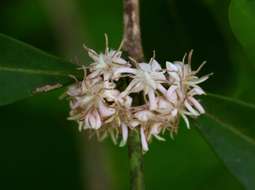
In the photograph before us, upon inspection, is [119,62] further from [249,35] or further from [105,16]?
[105,16]

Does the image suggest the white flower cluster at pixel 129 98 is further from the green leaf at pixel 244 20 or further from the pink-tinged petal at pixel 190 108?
the green leaf at pixel 244 20

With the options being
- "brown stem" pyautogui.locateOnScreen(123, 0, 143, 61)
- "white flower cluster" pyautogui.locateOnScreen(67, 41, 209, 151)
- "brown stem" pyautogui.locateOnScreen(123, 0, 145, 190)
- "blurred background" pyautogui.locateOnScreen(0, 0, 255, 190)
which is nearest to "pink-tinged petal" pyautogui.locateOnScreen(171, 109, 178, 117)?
"white flower cluster" pyautogui.locateOnScreen(67, 41, 209, 151)

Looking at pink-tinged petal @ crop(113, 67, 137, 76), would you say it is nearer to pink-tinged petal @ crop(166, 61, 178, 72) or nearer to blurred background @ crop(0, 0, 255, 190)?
pink-tinged petal @ crop(166, 61, 178, 72)

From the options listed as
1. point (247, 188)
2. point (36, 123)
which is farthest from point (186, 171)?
point (247, 188)

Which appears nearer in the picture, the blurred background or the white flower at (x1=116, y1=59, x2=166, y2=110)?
the white flower at (x1=116, y1=59, x2=166, y2=110)

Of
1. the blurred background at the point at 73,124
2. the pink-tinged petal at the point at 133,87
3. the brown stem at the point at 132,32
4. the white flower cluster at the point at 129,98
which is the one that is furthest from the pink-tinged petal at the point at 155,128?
the blurred background at the point at 73,124
